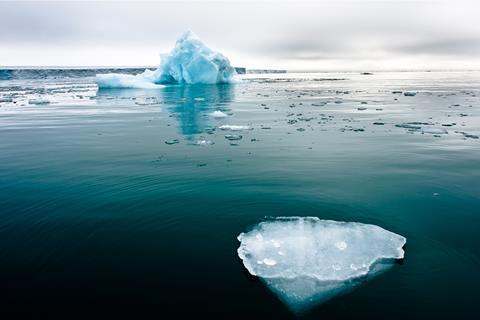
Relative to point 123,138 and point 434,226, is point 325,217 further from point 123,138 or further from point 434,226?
point 123,138

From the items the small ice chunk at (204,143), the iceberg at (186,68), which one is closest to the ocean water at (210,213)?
the small ice chunk at (204,143)

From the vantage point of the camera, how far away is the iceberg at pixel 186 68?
4009cm

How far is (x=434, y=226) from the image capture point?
5082mm

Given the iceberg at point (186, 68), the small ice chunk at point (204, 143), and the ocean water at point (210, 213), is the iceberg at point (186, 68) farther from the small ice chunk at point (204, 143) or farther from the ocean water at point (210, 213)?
the small ice chunk at point (204, 143)

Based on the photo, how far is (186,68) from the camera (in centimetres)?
4356

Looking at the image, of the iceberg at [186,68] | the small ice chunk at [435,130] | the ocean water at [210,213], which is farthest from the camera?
the iceberg at [186,68]

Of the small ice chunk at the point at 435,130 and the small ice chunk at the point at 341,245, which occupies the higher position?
the small ice chunk at the point at 435,130

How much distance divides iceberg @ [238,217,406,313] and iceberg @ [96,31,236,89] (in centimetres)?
3767

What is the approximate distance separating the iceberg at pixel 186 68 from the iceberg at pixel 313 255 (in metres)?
37.7

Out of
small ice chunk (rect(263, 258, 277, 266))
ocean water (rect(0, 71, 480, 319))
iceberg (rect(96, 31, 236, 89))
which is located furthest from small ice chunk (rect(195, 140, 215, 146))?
iceberg (rect(96, 31, 236, 89))

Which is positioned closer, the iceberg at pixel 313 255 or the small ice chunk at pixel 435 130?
the iceberg at pixel 313 255

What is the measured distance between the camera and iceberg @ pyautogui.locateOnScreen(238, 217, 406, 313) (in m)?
3.76

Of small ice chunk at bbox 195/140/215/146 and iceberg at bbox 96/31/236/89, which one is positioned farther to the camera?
iceberg at bbox 96/31/236/89

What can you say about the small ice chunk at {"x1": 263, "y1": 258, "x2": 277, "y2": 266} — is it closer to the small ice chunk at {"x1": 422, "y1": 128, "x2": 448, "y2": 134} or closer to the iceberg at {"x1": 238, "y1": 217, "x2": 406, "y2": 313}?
the iceberg at {"x1": 238, "y1": 217, "x2": 406, "y2": 313}
